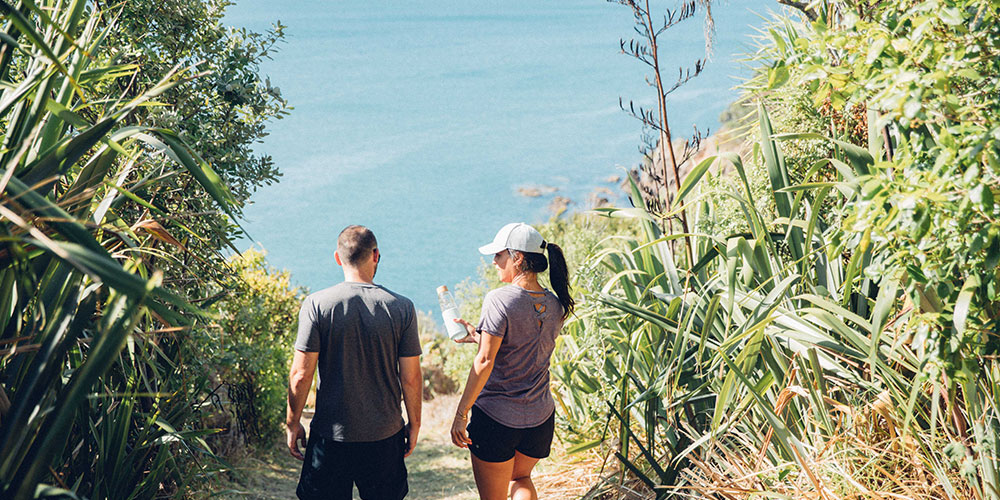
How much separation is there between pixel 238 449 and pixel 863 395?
4.30 m

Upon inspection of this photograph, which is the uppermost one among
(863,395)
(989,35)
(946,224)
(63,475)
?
(989,35)

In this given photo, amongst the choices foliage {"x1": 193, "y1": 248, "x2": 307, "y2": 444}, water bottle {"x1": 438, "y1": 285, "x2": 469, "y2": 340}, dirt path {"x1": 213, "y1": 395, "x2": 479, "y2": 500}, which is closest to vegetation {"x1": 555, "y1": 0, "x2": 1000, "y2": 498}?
water bottle {"x1": 438, "y1": 285, "x2": 469, "y2": 340}

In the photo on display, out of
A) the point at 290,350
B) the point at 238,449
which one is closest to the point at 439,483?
the point at 238,449

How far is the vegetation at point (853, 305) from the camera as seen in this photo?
1.87 m

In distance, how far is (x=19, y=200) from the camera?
1466mm

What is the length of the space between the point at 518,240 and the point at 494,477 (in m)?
1.07

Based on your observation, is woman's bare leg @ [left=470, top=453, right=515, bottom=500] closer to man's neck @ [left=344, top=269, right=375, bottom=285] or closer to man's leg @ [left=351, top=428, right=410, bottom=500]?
man's leg @ [left=351, top=428, right=410, bottom=500]

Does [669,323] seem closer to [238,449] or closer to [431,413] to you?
[238,449]

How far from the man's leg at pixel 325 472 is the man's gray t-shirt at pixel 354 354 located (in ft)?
0.21

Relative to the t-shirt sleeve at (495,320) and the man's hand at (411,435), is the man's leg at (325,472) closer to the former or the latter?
the man's hand at (411,435)

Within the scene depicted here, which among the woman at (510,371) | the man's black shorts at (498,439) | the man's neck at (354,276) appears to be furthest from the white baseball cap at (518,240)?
the man's black shorts at (498,439)

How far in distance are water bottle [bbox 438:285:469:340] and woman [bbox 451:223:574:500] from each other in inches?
4.1

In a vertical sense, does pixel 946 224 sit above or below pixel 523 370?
above

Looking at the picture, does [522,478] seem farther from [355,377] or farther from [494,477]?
[355,377]
